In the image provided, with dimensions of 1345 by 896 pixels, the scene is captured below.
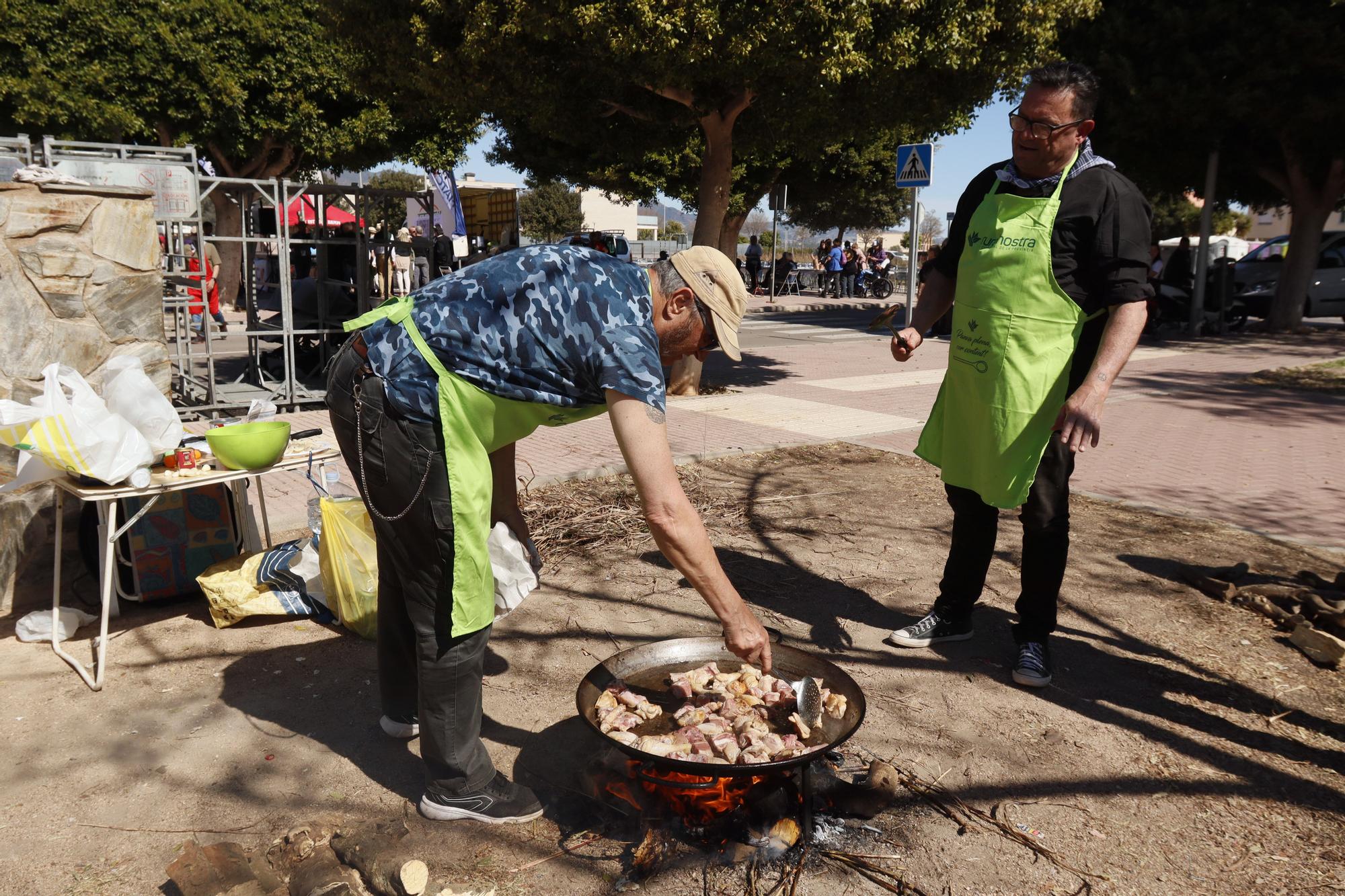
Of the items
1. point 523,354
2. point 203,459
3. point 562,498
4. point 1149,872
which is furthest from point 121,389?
point 1149,872

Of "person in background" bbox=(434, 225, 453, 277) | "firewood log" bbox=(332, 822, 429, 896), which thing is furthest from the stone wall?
"person in background" bbox=(434, 225, 453, 277)

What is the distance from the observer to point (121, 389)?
378 centimetres

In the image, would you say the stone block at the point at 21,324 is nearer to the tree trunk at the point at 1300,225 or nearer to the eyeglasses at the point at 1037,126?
the eyeglasses at the point at 1037,126

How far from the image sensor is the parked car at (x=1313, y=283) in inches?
754

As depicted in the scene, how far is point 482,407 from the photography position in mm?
2500

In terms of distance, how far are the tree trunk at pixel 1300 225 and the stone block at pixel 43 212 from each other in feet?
58.3

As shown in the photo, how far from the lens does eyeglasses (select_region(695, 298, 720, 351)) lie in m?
2.41

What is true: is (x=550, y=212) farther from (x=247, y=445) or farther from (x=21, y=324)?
(x=247, y=445)

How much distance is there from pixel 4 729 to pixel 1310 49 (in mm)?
17101

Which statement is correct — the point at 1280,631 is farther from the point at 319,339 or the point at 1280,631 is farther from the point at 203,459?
the point at 319,339

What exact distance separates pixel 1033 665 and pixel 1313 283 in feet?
63.6

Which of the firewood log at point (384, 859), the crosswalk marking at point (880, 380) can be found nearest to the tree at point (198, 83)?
the crosswalk marking at point (880, 380)

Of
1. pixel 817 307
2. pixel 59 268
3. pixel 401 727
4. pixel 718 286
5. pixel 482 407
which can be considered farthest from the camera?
pixel 817 307

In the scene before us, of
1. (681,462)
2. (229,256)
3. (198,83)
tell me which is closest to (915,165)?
(681,462)
